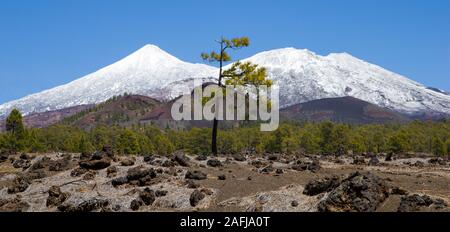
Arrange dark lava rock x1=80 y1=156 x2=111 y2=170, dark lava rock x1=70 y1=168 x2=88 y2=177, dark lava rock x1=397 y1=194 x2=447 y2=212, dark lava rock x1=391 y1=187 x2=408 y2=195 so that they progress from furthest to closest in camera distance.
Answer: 1. dark lava rock x1=80 y1=156 x2=111 y2=170
2. dark lava rock x1=70 y1=168 x2=88 y2=177
3. dark lava rock x1=391 y1=187 x2=408 y2=195
4. dark lava rock x1=397 y1=194 x2=447 y2=212

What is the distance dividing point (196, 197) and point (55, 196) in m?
5.83

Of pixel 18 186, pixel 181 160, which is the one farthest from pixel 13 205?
pixel 181 160

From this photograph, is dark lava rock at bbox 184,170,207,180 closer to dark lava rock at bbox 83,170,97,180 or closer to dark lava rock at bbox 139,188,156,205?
dark lava rock at bbox 139,188,156,205

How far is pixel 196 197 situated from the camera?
58.5ft

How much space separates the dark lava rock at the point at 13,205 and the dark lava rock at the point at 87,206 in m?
1.67

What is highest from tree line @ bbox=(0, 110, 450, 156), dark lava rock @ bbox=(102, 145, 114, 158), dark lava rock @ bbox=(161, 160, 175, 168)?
dark lava rock @ bbox=(102, 145, 114, 158)

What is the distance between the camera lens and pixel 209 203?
17656 mm

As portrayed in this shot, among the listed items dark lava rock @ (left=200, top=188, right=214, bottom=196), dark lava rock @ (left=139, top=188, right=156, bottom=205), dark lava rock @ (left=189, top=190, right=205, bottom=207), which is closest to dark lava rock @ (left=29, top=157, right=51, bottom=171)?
dark lava rock @ (left=139, top=188, right=156, bottom=205)

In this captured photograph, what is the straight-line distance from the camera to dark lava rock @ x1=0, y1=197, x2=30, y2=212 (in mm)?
18562

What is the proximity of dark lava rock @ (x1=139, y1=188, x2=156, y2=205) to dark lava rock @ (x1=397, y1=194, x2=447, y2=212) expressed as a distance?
8885mm

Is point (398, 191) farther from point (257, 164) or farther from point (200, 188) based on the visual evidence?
point (257, 164)
